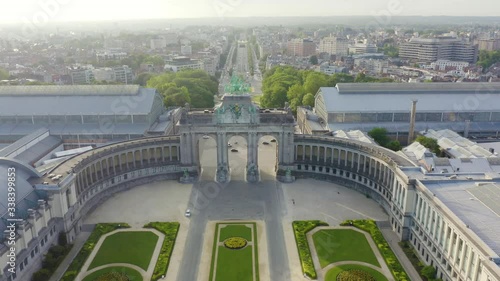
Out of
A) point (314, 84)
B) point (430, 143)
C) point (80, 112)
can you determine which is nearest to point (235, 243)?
point (430, 143)

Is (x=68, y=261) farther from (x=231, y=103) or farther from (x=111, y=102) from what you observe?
(x=111, y=102)

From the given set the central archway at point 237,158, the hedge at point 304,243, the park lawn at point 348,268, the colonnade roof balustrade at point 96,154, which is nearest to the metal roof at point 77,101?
the colonnade roof balustrade at point 96,154

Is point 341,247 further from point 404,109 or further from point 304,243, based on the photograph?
point 404,109

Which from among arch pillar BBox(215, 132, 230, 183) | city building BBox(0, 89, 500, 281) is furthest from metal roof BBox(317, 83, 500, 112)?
arch pillar BBox(215, 132, 230, 183)

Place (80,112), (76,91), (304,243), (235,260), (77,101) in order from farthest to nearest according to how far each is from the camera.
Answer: (76,91), (77,101), (80,112), (304,243), (235,260)

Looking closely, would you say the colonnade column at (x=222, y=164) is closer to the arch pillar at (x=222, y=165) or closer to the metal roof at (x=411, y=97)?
the arch pillar at (x=222, y=165)

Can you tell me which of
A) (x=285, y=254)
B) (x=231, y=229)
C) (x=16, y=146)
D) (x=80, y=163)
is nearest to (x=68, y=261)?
(x=80, y=163)
